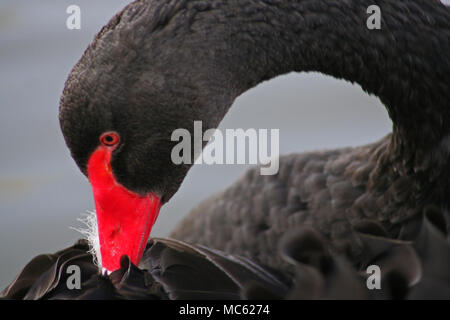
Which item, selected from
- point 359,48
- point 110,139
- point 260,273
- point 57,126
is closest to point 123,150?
point 110,139

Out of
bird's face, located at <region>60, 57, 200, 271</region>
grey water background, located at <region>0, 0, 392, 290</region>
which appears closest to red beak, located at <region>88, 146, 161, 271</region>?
bird's face, located at <region>60, 57, 200, 271</region>

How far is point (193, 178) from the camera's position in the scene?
10.2ft

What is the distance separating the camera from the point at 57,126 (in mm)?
3123

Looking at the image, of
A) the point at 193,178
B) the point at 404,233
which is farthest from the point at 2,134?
the point at 404,233

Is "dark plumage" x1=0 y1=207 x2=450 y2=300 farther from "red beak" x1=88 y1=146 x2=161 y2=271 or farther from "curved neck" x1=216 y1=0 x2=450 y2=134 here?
"curved neck" x1=216 y1=0 x2=450 y2=134

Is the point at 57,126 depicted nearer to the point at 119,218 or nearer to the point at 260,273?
the point at 119,218

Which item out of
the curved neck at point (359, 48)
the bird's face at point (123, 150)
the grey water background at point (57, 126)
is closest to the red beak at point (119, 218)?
the bird's face at point (123, 150)

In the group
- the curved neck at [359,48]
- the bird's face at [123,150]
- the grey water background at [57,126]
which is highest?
the curved neck at [359,48]

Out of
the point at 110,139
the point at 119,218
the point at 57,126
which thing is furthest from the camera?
the point at 57,126

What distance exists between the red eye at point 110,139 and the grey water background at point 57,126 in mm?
1362

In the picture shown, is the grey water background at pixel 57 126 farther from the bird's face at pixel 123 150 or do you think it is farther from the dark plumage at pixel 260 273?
the bird's face at pixel 123 150

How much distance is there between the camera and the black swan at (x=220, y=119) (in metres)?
1.48

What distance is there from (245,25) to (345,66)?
253 millimetres

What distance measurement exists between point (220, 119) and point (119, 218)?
31 centimetres
